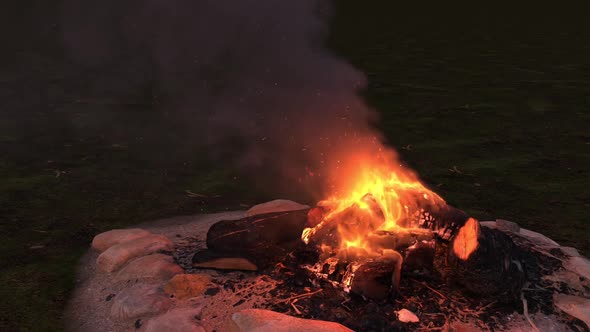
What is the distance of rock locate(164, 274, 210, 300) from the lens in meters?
3.72

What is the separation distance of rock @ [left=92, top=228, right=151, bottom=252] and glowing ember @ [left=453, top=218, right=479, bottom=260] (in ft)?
8.39

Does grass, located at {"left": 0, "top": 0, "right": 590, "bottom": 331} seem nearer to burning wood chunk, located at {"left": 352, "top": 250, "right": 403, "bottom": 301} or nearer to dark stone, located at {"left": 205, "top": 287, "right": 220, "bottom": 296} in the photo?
dark stone, located at {"left": 205, "top": 287, "right": 220, "bottom": 296}

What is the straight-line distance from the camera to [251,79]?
1445cm

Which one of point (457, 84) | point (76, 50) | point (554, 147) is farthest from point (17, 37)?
point (554, 147)

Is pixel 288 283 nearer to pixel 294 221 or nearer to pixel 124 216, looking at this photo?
pixel 294 221

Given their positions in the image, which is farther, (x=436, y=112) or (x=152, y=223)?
(x=436, y=112)

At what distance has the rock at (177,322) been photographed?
11.1 feet

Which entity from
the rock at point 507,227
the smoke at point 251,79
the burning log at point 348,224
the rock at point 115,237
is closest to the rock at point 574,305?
the rock at point 507,227

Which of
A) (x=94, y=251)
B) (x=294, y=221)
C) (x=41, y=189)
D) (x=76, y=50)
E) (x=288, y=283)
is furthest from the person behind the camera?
(x=76, y=50)

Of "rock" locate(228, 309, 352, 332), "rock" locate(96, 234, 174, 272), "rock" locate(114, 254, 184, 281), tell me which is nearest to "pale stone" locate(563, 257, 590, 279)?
"rock" locate(228, 309, 352, 332)

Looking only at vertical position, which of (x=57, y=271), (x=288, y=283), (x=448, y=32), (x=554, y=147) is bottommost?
(x=57, y=271)

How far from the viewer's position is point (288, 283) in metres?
3.72

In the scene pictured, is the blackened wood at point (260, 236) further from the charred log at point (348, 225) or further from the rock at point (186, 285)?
the rock at point (186, 285)

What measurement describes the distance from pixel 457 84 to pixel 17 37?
15353mm
